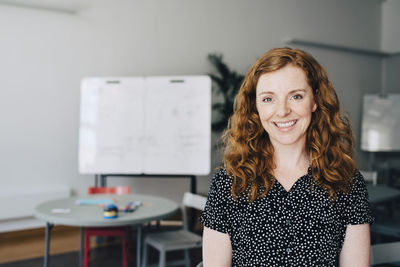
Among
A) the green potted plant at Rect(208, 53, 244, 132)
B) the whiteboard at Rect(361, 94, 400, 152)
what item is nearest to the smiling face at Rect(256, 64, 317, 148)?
the green potted plant at Rect(208, 53, 244, 132)

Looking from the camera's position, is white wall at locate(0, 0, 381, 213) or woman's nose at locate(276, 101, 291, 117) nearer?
woman's nose at locate(276, 101, 291, 117)

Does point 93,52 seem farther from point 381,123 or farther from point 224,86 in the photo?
point 381,123

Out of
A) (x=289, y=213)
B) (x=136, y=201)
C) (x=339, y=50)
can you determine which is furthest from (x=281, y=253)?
(x=339, y=50)

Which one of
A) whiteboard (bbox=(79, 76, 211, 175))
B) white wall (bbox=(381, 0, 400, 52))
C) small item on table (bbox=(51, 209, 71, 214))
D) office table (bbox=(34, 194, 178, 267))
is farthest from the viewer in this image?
white wall (bbox=(381, 0, 400, 52))

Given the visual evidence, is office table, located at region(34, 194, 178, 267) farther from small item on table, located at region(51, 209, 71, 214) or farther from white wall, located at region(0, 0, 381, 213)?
white wall, located at region(0, 0, 381, 213)

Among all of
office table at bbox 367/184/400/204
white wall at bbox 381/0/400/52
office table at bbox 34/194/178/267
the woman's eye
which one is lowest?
office table at bbox 34/194/178/267

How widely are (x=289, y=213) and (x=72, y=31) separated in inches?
160

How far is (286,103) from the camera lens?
1141 millimetres

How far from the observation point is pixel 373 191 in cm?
328

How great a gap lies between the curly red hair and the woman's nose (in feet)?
0.37

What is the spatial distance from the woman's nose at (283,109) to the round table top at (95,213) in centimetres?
151

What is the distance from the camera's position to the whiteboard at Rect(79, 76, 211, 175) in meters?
4.05

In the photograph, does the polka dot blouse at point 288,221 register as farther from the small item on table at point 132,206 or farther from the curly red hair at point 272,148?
the small item on table at point 132,206

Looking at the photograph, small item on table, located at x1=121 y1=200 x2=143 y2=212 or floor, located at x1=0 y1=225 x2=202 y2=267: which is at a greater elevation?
small item on table, located at x1=121 y1=200 x2=143 y2=212
